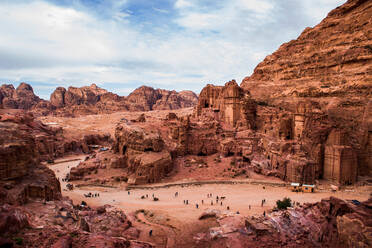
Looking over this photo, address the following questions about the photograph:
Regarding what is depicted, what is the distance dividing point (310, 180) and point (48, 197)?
31.5 metres

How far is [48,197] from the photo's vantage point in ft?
Result: 59.7

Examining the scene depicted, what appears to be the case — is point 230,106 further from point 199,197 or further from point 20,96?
point 20,96

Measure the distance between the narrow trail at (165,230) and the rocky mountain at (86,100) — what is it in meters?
101

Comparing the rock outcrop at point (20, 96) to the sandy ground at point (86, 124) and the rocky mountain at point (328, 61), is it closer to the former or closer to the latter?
the sandy ground at point (86, 124)

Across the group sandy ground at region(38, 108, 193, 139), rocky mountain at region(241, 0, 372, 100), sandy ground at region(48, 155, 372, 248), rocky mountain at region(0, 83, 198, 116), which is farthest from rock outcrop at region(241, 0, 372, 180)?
rocky mountain at region(0, 83, 198, 116)

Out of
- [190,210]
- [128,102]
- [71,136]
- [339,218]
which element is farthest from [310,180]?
[128,102]

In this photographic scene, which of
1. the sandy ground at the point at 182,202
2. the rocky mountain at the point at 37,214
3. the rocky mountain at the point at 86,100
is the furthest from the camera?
the rocky mountain at the point at 86,100

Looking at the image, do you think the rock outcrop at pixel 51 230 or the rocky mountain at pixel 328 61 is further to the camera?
the rocky mountain at pixel 328 61

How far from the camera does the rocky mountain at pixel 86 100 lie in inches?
4414

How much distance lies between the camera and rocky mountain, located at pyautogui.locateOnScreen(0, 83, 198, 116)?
368 feet

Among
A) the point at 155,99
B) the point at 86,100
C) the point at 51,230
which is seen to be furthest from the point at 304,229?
the point at 86,100

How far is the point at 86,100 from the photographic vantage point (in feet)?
424

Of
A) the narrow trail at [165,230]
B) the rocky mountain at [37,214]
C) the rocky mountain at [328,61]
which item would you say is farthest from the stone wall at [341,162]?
the rocky mountain at [37,214]

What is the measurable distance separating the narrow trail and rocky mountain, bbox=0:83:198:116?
332ft
